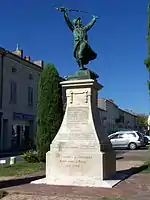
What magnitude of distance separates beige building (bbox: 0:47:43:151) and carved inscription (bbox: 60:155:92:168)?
2153 cm

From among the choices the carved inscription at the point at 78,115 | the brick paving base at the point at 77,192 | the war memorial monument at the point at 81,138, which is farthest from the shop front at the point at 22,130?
the brick paving base at the point at 77,192

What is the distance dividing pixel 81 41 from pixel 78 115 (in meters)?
2.44

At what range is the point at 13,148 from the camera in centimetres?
3353

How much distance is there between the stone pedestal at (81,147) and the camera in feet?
33.8

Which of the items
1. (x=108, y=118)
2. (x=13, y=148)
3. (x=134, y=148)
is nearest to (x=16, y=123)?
(x=13, y=148)

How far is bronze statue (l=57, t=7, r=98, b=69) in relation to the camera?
11.8 meters

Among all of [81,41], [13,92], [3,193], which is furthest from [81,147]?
[13,92]

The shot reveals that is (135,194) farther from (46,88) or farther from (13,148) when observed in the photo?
(13,148)

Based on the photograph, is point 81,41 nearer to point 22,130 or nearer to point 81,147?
point 81,147

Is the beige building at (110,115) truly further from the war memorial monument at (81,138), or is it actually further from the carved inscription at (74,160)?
the carved inscription at (74,160)

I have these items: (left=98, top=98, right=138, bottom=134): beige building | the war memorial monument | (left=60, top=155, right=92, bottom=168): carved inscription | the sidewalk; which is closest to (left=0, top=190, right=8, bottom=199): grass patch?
the sidewalk

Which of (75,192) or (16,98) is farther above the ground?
(16,98)

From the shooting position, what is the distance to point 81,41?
11812 millimetres

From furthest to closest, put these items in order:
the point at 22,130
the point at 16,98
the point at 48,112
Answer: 1. the point at 22,130
2. the point at 16,98
3. the point at 48,112
